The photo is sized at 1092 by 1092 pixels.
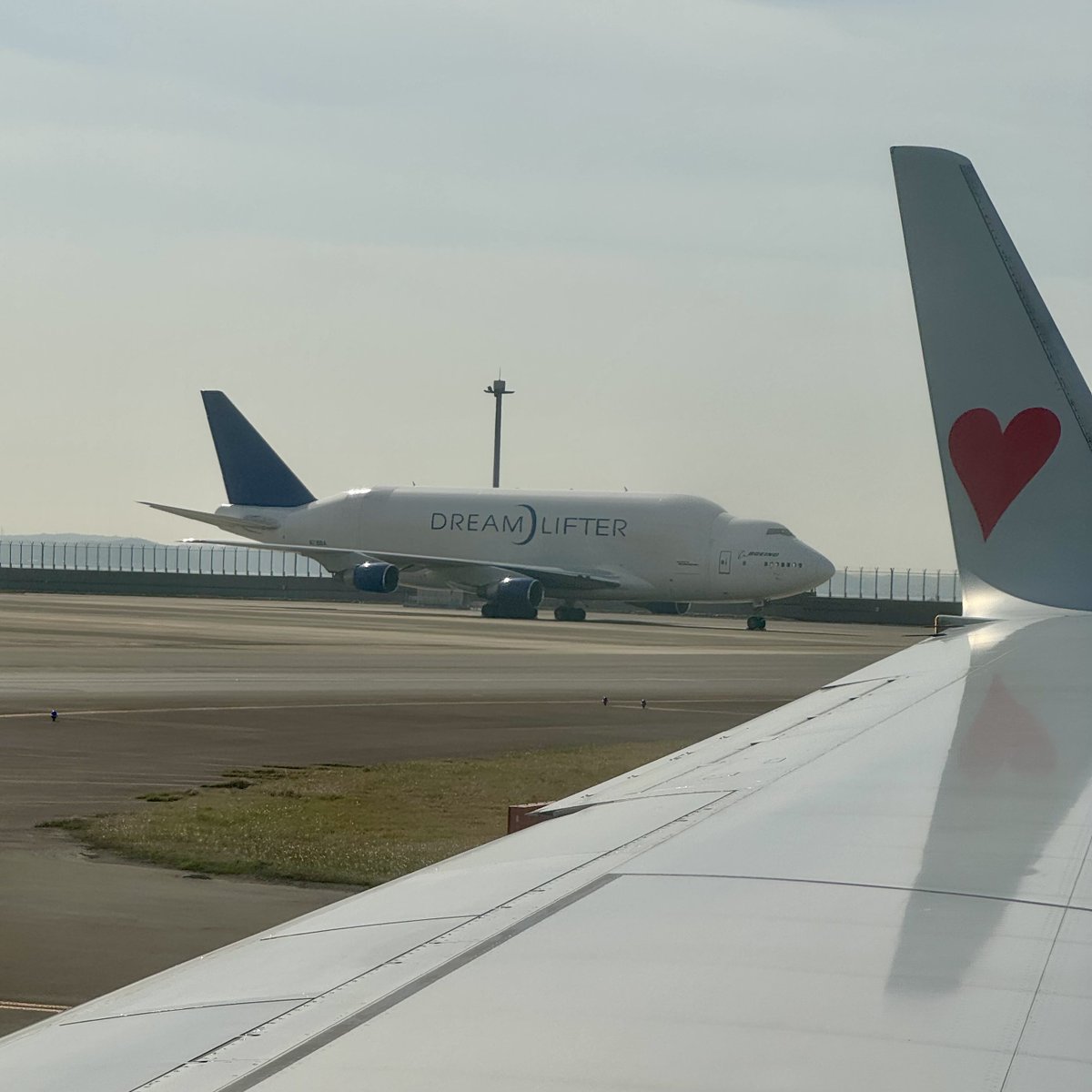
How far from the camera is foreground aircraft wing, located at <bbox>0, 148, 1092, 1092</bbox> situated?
1782 mm

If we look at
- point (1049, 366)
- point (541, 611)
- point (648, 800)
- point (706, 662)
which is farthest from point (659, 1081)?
point (541, 611)

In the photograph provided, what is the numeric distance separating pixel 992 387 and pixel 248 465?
5137 centimetres

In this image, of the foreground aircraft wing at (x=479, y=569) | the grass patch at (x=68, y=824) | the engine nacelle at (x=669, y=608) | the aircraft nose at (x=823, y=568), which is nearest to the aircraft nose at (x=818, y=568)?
the aircraft nose at (x=823, y=568)

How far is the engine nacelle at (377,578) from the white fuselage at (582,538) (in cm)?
177

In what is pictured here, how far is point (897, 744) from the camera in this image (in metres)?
4.31

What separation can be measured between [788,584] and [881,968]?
42178 mm

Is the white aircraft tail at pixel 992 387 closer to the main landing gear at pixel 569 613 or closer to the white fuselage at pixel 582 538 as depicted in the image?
the white fuselage at pixel 582 538

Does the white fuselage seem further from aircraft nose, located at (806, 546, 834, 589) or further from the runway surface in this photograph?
the runway surface

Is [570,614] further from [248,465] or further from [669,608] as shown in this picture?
[248,465]

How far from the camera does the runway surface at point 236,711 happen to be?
23.6 feet

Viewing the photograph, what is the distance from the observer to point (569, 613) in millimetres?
48844

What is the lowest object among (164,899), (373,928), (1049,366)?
(164,899)

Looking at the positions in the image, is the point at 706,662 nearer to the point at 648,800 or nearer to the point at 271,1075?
the point at 648,800

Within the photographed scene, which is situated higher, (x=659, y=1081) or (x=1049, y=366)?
(x=1049, y=366)
